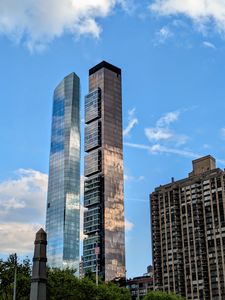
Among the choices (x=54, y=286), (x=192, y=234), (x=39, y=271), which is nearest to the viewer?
(x=39, y=271)

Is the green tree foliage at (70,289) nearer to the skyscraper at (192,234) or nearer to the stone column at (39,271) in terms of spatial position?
the stone column at (39,271)

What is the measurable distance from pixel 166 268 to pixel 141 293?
2499 cm

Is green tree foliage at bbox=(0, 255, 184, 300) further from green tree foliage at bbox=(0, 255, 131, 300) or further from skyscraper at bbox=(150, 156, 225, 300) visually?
skyscraper at bbox=(150, 156, 225, 300)

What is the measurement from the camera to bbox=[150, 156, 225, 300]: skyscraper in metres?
158

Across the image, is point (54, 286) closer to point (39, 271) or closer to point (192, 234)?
point (39, 271)

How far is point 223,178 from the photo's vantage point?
164000 millimetres

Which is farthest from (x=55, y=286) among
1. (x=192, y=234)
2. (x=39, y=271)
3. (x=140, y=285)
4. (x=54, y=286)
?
(x=140, y=285)

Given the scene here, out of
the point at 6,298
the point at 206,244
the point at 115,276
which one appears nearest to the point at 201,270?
the point at 206,244

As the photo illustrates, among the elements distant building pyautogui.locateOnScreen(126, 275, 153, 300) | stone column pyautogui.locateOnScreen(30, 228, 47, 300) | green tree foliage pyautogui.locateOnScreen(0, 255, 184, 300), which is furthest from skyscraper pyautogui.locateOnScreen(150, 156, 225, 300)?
stone column pyautogui.locateOnScreen(30, 228, 47, 300)

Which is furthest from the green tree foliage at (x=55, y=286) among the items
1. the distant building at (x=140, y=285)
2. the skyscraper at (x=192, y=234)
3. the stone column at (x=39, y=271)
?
the distant building at (x=140, y=285)

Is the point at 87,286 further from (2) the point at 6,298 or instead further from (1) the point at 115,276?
(1) the point at 115,276

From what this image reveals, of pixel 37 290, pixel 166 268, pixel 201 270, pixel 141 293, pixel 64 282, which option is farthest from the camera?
pixel 141 293

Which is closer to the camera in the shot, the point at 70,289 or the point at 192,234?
the point at 70,289

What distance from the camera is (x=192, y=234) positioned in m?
167
